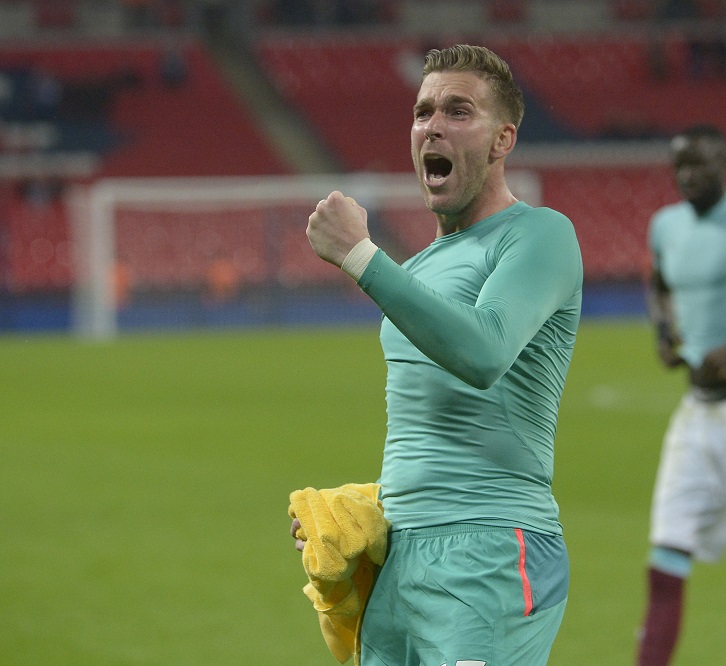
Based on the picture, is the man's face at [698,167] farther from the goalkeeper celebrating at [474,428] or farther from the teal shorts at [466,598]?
the teal shorts at [466,598]

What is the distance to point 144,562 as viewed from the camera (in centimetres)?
791

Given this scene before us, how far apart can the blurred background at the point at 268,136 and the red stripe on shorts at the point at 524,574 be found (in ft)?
75.4

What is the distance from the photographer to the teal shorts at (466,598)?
287 cm

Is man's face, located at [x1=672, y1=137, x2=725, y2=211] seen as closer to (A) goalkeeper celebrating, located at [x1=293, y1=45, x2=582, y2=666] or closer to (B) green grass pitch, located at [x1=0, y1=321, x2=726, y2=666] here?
(B) green grass pitch, located at [x1=0, y1=321, x2=726, y2=666]

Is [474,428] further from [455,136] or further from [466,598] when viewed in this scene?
[455,136]

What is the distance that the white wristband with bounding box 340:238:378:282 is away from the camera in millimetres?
2693

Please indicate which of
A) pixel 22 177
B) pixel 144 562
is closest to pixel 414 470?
pixel 144 562

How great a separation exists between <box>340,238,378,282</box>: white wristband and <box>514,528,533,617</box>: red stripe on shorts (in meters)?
0.68

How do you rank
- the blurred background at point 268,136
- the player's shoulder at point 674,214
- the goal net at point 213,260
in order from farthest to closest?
the blurred background at point 268,136, the goal net at point 213,260, the player's shoulder at point 674,214

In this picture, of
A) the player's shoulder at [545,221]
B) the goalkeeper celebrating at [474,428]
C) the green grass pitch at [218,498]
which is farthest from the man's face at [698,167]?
the player's shoulder at [545,221]

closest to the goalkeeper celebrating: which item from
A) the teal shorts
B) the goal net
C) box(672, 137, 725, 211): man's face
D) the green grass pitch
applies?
the teal shorts

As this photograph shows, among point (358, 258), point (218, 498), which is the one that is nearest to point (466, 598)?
point (358, 258)

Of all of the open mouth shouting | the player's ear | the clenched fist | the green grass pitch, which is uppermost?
the player's ear

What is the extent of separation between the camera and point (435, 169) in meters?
3.04
